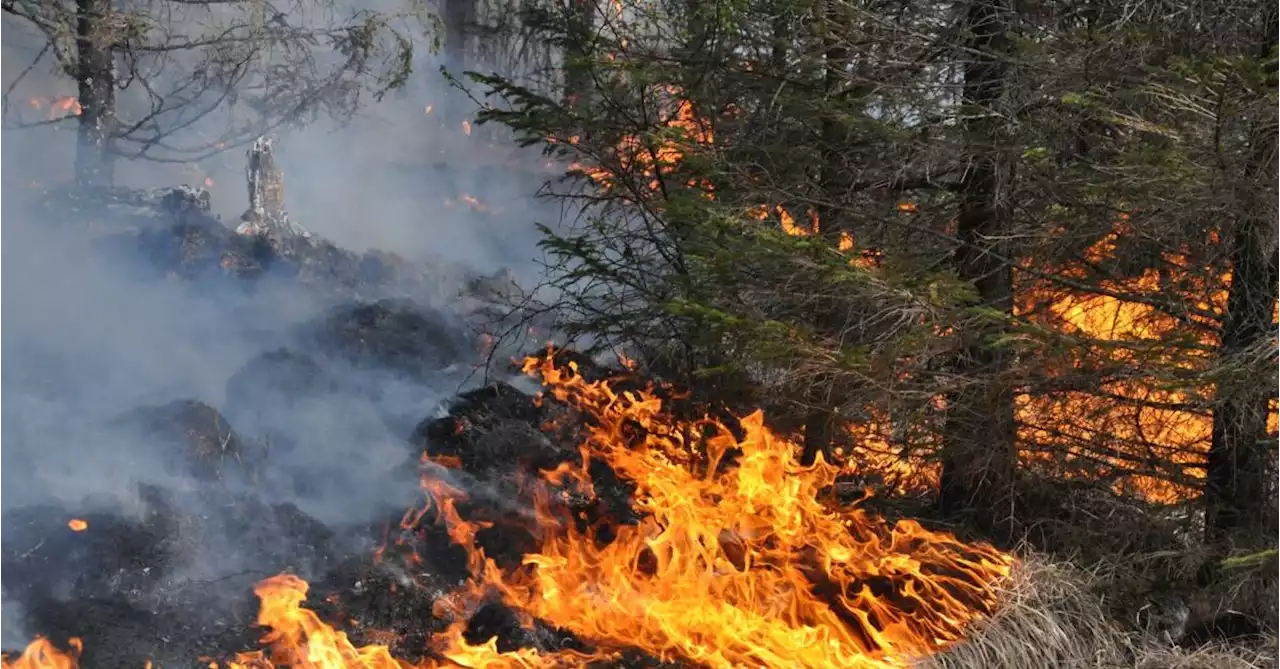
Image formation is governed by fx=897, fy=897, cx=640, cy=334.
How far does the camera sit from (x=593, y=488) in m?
6.30

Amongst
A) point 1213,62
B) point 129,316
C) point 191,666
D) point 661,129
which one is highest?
point 1213,62

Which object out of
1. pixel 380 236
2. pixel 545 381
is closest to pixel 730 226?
pixel 545 381

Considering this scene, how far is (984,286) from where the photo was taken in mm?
5277

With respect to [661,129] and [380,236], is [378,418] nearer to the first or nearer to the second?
[661,129]

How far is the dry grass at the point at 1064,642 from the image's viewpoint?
161 inches

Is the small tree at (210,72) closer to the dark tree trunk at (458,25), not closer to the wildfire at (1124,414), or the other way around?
the dark tree trunk at (458,25)

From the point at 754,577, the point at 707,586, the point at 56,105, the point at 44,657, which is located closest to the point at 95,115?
the point at 56,105

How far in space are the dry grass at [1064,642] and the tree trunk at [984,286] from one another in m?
0.67

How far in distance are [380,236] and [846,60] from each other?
689 cm

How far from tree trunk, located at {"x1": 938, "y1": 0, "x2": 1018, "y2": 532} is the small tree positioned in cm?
564

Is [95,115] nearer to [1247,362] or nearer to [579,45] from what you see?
[579,45]

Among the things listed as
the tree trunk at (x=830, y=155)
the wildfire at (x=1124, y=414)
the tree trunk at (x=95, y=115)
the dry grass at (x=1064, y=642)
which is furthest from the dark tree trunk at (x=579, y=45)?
the tree trunk at (x=95, y=115)

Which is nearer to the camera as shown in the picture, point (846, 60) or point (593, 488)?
point (846, 60)

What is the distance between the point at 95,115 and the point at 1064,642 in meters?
8.99
